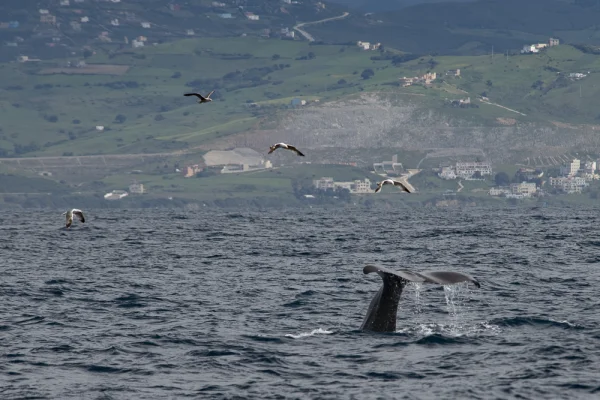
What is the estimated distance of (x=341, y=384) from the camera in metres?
29.1

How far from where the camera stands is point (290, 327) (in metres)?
37.5

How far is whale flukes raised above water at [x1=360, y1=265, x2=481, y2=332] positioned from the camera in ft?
98.1

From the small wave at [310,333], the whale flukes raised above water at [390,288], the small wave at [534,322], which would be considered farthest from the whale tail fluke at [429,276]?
the small wave at [534,322]

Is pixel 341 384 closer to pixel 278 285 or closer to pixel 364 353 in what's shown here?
pixel 364 353

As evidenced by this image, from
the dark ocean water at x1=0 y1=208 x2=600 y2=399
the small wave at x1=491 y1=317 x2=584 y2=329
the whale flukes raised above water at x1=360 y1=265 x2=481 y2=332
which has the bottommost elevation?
the dark ocean water at x1=0 y1=208 x2=600 y2=399

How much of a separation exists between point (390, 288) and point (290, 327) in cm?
595

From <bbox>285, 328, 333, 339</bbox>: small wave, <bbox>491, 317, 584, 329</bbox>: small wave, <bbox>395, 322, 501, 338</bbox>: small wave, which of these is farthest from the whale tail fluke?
<bbox>491, 317, 584, 329</bbox>: small wave

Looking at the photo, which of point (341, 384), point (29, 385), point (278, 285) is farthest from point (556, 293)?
point (29, 385)

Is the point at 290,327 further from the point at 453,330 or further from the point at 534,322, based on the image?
the point at 534,322

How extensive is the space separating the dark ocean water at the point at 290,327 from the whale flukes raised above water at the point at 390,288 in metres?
0.54

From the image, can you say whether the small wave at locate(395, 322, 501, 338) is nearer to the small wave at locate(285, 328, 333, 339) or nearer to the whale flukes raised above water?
the whale flukes raised above water

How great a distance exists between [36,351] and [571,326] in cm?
1605

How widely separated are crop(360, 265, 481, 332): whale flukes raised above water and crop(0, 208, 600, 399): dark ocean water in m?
0.54

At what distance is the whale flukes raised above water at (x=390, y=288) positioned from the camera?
98.1ft
